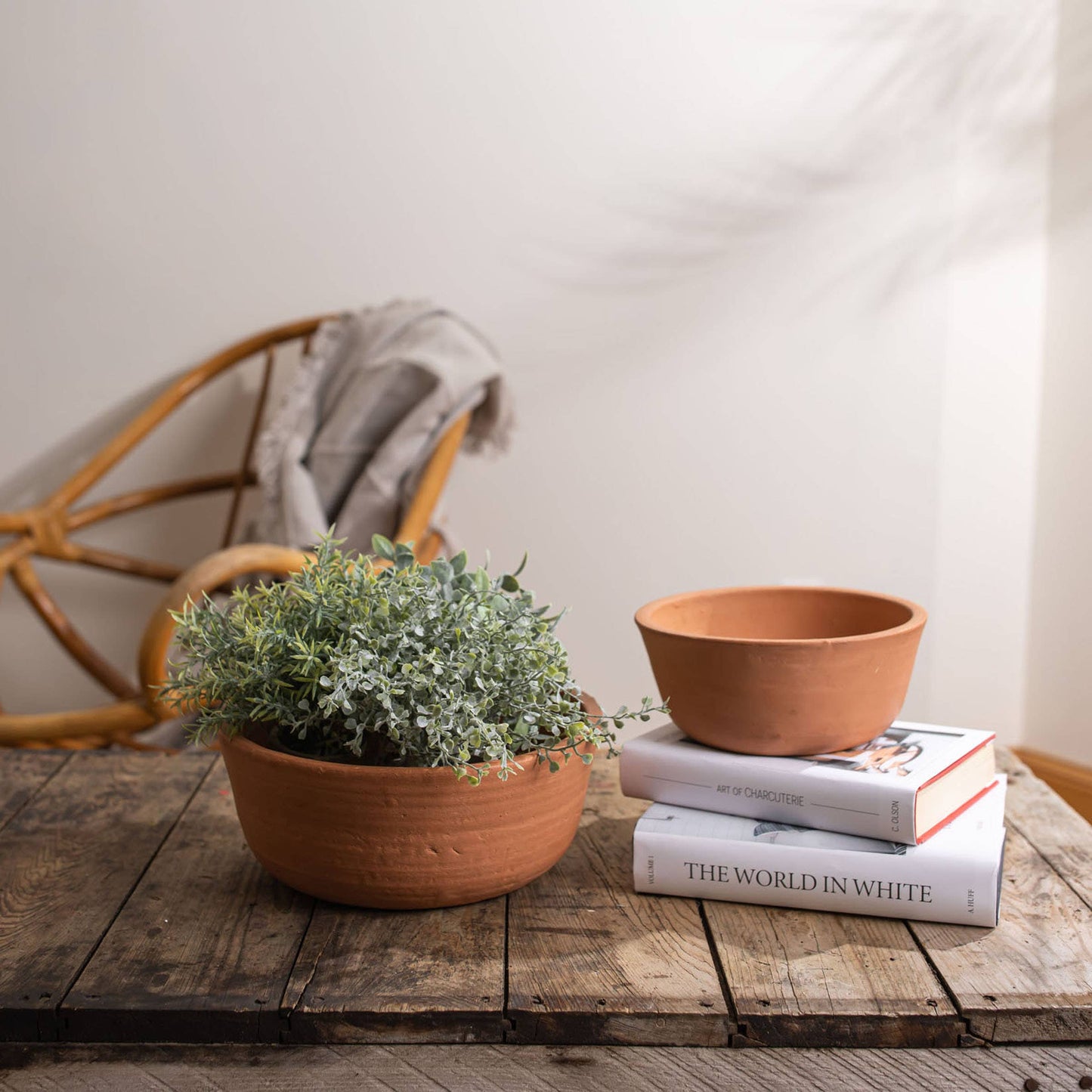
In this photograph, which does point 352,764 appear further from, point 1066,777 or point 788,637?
point 1066,777

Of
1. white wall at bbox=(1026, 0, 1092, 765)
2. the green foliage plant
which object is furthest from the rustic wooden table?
white wall at bbox=(1026, 0, 1092, 765)

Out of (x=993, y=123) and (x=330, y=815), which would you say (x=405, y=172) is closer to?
(x=993, y=123)

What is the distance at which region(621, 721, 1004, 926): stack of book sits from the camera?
640 mm

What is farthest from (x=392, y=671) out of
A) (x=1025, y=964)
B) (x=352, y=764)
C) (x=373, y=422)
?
(x=373, y=422)

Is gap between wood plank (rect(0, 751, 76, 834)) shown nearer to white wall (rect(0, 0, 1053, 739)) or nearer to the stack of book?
the stack of book

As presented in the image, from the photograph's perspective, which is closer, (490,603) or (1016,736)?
(490,603)

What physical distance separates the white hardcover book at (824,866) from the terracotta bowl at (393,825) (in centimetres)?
8

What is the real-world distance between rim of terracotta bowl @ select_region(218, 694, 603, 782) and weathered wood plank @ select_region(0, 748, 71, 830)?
0.98 ft

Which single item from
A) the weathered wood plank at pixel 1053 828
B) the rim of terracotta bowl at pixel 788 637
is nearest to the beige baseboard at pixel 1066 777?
the weathered wood plank at pixel 1053 828

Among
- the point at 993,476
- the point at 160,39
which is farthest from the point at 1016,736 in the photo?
the point at 160,39

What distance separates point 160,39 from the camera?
1.94 m

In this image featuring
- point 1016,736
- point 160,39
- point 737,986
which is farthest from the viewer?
point 1016,736

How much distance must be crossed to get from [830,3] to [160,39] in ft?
4.06

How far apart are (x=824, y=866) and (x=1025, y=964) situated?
0.12 m
